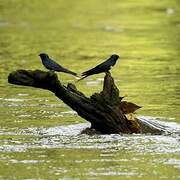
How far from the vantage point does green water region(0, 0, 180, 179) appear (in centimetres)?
810

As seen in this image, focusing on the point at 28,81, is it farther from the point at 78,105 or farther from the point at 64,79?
the point at 64,79

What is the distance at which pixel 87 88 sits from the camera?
13391 mm

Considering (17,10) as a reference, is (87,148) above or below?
below

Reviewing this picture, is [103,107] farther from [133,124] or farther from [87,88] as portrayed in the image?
[87,88]

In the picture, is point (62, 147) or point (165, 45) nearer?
point (62, 147)

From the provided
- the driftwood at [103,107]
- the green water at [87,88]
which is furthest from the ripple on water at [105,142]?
the driftwood at [103,107]

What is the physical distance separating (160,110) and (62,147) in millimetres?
2743

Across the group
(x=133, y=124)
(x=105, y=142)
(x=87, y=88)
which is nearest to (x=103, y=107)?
(x=105, y=142)

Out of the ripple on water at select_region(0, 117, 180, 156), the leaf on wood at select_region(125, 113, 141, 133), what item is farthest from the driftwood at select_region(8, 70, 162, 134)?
the ripple on water at select_region(0, 117, 180, 156)

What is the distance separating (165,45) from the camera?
19.3 metres

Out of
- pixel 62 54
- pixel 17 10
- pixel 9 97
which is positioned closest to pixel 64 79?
pixel 9 97

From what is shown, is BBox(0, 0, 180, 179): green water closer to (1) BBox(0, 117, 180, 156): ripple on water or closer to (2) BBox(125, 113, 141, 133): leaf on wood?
(1) BBox(0, 117, 180, 156): ripple on water

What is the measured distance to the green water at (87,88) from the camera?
8.10 meters

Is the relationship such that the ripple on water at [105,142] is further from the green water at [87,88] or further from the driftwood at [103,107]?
the driftwood at [103,107]
